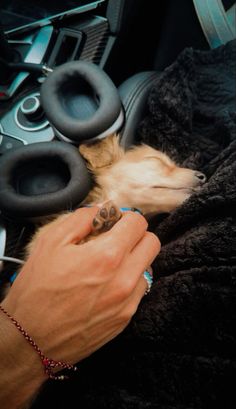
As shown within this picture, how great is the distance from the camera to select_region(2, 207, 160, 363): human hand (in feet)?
1.88

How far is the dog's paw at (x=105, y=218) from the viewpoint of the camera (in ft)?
2.28

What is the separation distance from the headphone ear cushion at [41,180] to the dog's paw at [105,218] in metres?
0.18

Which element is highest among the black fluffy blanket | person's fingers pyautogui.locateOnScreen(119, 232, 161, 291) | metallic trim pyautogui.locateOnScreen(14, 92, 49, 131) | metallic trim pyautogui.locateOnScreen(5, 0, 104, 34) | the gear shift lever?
metallic trim pyautogui.locateOnScreen(5, 0, 104, 34)

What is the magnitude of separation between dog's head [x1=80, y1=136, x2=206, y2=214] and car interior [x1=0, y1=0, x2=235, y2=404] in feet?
0.15

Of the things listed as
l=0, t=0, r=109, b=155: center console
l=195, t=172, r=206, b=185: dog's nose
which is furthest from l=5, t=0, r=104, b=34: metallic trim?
l=195, t=172, r=206, b=185: dog's nose

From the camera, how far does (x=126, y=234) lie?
2.06 feet

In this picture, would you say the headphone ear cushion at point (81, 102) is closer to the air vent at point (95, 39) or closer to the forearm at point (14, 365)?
the air vent at point (95, 39)

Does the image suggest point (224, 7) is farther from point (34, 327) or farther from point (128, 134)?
point (34, 327)

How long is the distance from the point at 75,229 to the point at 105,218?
70 mm

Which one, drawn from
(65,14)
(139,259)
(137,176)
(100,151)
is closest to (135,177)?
(137,176)

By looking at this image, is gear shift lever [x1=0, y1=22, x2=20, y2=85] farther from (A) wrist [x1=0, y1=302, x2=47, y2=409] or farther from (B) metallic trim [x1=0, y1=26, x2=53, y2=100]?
(A) wrist [x1=0, y1=302, x2=47, y2=409]

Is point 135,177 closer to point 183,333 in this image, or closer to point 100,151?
point 100,151

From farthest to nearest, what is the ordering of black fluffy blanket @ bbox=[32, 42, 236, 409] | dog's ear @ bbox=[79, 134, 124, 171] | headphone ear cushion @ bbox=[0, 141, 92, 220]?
1. dog's ear @ bbox=[79, 134, 124, 171]
2. headphone ear cushion @ bbox=[0, 141, 92, 220]
3. black fluffy blanket @ bbox=[32, 42, 236, 409]

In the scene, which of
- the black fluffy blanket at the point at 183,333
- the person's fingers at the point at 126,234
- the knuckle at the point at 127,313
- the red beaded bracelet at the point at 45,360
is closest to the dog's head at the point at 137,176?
the black fluffy blanket at the point at 183,333
